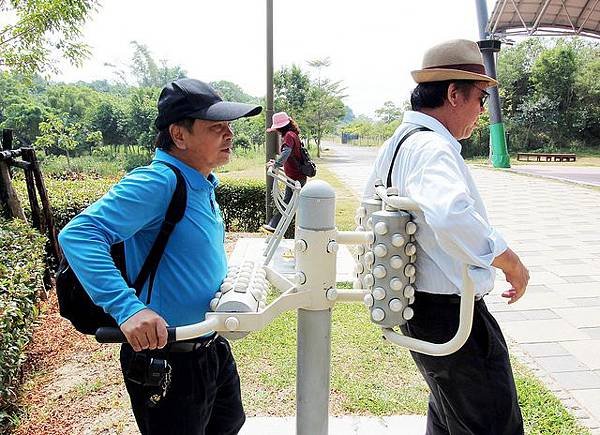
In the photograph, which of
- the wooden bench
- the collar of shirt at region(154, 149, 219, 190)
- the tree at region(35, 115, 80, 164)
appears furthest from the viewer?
the wooden bench

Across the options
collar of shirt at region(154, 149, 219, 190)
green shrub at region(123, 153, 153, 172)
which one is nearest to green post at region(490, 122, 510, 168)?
green shrub at region(123, 153, 153, 172)

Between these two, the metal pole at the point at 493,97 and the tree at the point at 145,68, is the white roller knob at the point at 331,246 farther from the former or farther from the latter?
the tree at the point at 145,68

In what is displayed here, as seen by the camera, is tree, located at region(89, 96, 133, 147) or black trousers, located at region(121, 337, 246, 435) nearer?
black trousers, located at region(121, 337, 246, 435)

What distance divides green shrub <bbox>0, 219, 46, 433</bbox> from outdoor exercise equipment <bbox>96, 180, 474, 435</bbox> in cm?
167

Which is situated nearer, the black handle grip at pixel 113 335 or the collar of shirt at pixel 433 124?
the black handle grip at pixel 113 335

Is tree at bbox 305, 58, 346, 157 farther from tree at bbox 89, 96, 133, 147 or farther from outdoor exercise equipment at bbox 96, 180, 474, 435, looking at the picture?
outdoor exercise equipment at bbox 96, 180, 474, 435

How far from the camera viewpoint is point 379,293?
4.63ft

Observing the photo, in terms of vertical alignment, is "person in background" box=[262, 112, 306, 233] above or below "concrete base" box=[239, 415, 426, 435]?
above

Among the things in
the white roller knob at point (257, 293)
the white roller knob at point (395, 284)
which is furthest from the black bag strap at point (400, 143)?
the white roller knob at point (257, 293)

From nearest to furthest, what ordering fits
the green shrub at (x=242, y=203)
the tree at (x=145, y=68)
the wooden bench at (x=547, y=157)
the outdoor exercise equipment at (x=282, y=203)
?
the outdoor exercise equipment at (x=282, y=203) → the green shrub at (x=242, y=203) → the wooden bench at (x=547, y=157) → the tree at (x=145, y=68)

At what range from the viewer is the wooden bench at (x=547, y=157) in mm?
25059

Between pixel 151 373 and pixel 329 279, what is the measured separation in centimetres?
55

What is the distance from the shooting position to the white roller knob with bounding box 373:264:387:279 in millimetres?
1389

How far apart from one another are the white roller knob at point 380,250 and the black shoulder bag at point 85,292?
0.56 metres
